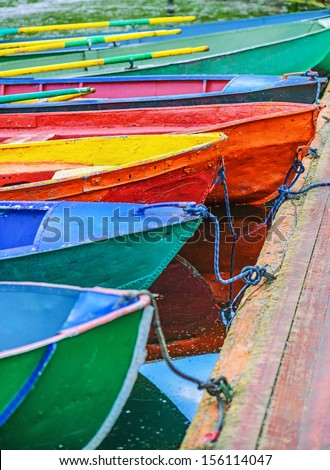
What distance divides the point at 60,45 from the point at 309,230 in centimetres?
458

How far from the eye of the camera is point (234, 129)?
689 centimetres

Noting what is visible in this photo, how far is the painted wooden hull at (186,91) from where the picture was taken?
7.46 m

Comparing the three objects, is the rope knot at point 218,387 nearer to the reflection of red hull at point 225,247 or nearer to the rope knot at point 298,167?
the reflection of red hull at point 225,247

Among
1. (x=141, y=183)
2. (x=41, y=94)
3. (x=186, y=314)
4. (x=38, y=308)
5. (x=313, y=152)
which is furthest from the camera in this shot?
(x=41, y=94)

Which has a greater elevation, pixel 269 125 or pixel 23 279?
pixel 269 125

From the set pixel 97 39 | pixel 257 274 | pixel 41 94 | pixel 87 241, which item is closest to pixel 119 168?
pixel 87 241

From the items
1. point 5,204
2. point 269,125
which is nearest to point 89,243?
point 5,204

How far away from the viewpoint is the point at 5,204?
5.27m

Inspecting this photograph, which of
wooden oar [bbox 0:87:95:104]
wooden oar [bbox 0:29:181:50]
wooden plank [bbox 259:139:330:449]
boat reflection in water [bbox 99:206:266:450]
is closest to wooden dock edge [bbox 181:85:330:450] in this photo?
wooden plank [bbox 259:139:330:449]

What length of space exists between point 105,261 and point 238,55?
4.98 m

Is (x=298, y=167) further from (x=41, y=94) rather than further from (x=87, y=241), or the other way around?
(x=41, y=94)

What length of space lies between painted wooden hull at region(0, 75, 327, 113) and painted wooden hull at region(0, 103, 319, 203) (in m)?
0.22
